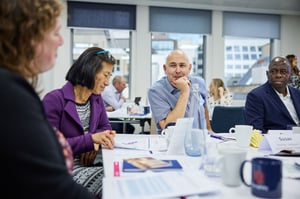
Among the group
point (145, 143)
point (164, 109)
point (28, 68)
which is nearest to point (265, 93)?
point (164, 109)

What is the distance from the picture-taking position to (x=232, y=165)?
916 millimetres

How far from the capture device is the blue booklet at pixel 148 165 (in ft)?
3.57

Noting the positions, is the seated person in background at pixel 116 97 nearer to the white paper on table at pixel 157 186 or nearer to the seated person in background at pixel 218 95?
the seated person in background at pixel 218 95

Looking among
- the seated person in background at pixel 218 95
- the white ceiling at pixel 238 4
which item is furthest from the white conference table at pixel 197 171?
the white ceiling at pixel 238 4

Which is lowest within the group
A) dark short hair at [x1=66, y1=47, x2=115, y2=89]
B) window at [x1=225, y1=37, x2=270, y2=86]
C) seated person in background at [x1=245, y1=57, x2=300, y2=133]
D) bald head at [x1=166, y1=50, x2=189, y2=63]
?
seated person in background at [x1=245, y1=57, x2=300, y2=133]

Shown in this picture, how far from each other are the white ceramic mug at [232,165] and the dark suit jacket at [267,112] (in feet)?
4.93

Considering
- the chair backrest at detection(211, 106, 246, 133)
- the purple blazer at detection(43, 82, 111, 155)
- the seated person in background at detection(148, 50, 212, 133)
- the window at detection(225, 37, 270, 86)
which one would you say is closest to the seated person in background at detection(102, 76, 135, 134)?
the chair backrest at detection(211, 106, 246, 133)

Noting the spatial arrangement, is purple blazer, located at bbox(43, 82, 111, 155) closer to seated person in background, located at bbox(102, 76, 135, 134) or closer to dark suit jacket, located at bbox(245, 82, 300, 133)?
dark suit jacket, located at bbox(245, 82, 300, 133)

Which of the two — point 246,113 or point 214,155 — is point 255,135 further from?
point 246,113

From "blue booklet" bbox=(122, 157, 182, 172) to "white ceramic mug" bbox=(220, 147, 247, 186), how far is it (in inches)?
8.7

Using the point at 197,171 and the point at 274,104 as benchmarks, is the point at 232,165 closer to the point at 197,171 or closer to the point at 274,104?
the point at 197,171

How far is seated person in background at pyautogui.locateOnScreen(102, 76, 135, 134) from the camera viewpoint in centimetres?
467

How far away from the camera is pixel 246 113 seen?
7.89ft

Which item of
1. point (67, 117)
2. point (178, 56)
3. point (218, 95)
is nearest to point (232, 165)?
point (67, 117)
